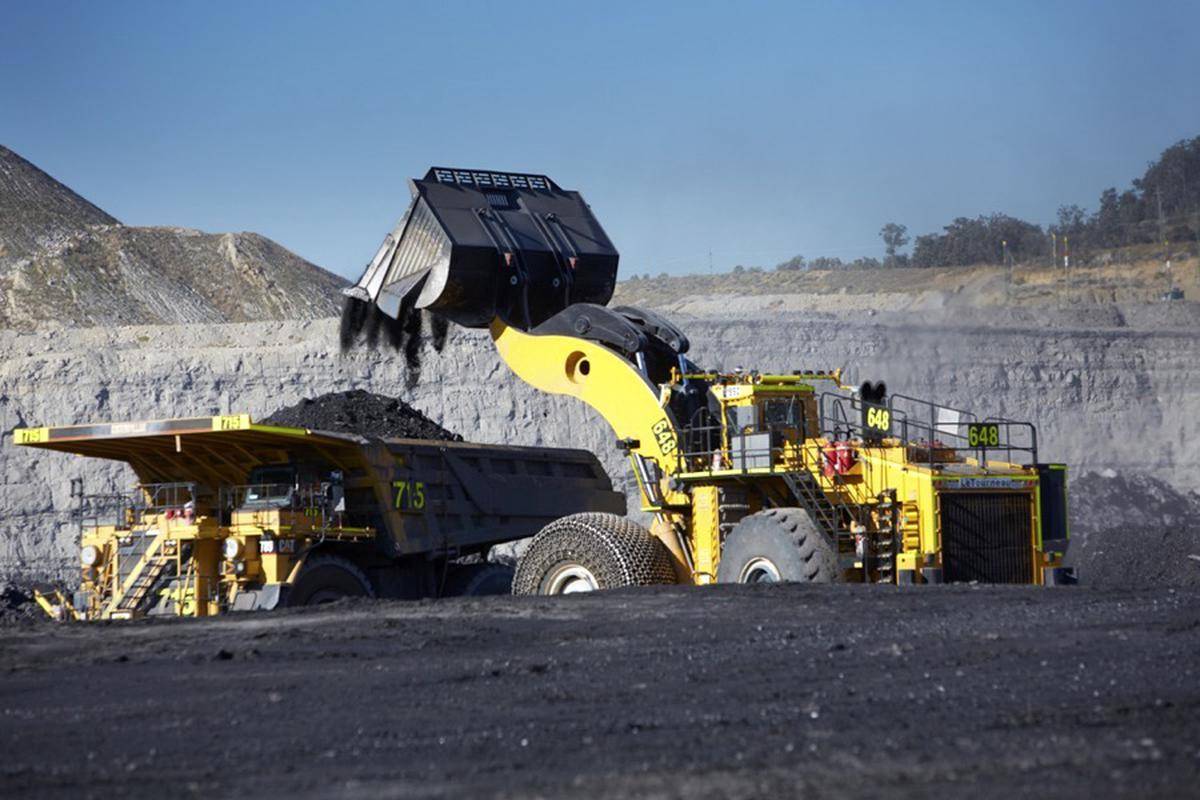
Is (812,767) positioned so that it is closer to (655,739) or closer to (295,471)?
(655,739)

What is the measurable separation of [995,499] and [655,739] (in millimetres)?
8578

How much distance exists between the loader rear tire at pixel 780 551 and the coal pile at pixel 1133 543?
4.95 m

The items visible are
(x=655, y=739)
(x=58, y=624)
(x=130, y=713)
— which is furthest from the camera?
(x=58, y=624)

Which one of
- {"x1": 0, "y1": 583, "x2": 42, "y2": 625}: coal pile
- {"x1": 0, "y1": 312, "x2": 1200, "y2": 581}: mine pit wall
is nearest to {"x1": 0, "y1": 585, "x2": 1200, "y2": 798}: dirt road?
{"x1": 0, "y1": 583, "x2": 42, "y2": 625}: coal pile

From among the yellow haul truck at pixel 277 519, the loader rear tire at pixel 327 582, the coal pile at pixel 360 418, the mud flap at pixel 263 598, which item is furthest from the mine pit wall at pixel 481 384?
the mud flap at pixel 263 598

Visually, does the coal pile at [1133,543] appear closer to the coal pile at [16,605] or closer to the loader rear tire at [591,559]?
the loader rear tire at [591,559]

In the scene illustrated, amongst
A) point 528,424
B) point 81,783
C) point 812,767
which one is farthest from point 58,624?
point 528,424

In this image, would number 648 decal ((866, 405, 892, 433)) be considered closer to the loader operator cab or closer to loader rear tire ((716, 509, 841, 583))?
the loader operator cab

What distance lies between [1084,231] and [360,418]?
4002cm

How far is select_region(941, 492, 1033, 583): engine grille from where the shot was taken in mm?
15484

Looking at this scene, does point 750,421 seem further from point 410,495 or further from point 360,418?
point 360,418

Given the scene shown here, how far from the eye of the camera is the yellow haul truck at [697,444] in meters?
15.6

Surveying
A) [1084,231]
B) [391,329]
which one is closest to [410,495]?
[391,329]

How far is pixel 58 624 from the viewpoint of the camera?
15.4m
